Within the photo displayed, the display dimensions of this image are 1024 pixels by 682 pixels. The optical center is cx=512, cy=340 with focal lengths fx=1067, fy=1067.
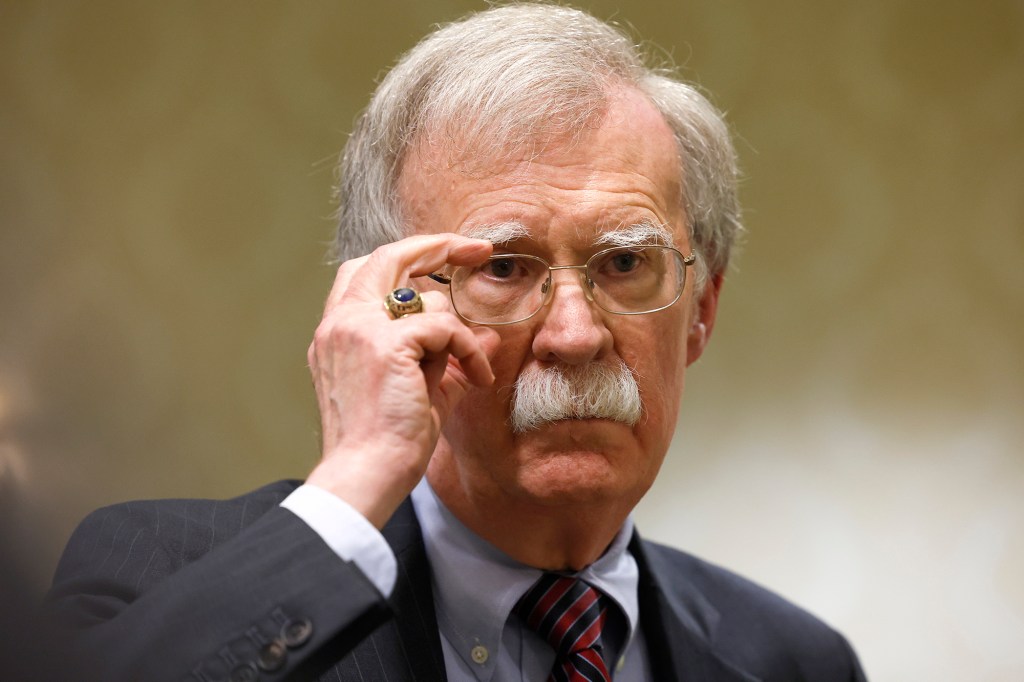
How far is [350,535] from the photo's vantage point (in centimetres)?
112

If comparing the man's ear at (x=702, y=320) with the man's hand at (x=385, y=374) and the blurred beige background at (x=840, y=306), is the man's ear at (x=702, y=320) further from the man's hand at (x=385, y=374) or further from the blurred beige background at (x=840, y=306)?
the blurred beige background at (x=840, y=306)

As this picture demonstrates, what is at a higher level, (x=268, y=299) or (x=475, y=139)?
(x=475, y=139)

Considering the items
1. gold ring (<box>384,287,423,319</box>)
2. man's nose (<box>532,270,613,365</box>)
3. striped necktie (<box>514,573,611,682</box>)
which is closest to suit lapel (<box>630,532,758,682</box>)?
striped necktie (<box>514,573,611,682</box>)

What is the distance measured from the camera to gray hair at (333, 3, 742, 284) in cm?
161

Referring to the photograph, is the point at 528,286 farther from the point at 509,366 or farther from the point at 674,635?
the point at 674,635

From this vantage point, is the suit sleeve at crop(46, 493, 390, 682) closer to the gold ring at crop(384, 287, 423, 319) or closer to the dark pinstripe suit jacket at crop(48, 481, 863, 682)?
the dark pinstripe suit jacket at crop(48, 481, 863, 682)

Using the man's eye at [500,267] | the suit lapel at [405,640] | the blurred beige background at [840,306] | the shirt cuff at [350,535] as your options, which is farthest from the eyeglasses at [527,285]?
the blurred beige background at [840,306]

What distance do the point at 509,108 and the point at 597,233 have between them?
233 mm

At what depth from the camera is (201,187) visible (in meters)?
2.49

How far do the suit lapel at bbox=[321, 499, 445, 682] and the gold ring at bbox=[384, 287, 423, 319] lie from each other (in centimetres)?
40

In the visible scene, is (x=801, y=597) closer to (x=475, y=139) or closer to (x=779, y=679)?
(x=779, y=679)

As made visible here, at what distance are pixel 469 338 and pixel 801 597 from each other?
182 centimetres

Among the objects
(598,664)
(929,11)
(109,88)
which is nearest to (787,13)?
(929,11)

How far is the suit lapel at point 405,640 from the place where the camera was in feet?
4.67
